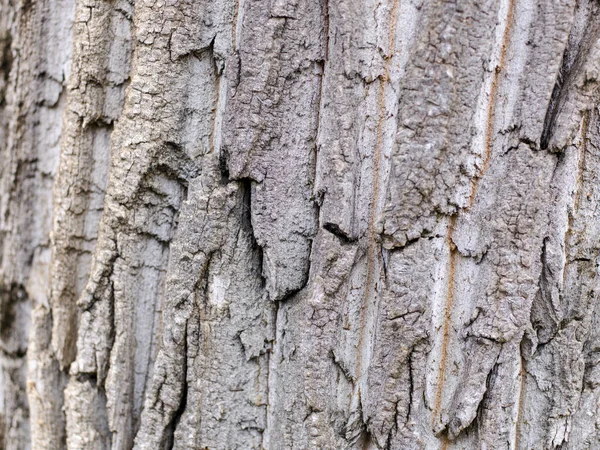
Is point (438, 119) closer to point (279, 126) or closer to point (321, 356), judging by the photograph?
point (279, 126)

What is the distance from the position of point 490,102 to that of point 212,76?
0.43 meters

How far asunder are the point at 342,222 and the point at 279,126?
18cm

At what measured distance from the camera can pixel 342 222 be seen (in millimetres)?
771

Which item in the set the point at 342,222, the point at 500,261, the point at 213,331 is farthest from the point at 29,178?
the point at 500,261

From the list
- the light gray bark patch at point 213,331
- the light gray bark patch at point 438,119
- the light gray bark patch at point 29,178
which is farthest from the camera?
the light gray bark patch at point 29,178

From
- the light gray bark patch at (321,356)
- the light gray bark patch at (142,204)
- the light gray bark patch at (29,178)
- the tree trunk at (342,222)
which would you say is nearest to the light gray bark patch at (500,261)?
the tree trunk at (342,222)

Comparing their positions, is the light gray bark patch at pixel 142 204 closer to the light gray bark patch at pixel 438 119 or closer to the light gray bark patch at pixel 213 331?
the light gray bark patch at pixel 213 331

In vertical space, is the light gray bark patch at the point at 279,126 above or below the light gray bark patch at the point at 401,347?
above

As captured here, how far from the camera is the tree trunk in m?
0.73

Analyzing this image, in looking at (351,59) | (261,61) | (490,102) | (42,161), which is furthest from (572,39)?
(42,161)

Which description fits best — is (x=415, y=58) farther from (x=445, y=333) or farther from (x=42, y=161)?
(x=42, y=161)

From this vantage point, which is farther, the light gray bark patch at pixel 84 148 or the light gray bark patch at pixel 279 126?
the light gray bark patch at pixel 84 148

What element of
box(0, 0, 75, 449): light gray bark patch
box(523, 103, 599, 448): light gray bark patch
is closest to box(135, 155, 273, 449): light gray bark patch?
box(0, 0, 75, 449): light gray bark patch

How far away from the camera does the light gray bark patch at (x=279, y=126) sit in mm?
773
